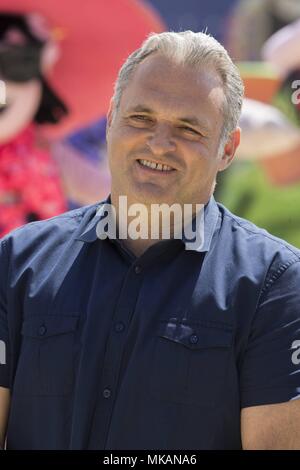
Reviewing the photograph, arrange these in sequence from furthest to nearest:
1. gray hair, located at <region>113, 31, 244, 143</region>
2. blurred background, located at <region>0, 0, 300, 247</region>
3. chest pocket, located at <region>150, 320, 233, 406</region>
Result: blurred background, located at <region>0, 0, 300, 247</region>
gray hair, located at <region>113, 31, 244, 143</region>
chest pocket, located at <region>150, 320, 233, 406</region>

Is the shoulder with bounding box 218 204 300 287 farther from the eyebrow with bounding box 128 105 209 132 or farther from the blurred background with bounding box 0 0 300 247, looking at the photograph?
the blurred background with bounding box 0 0 300 247

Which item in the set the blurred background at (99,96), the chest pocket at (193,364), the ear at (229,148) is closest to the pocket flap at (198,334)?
the chest pocket at (193,364)

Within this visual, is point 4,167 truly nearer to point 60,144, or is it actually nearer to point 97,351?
point 60,144

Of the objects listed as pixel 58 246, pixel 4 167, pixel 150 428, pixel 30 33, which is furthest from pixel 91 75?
pixel 150 428

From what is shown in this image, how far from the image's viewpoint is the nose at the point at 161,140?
1.55m

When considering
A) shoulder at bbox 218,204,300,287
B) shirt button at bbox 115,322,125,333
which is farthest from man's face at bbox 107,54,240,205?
shirt button at bbox 115,322,125,333

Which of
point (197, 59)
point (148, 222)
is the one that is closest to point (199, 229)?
point (148, 222)

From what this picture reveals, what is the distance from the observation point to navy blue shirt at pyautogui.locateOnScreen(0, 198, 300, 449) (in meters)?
1.49

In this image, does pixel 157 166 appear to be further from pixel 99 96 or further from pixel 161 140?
pixel 99 96

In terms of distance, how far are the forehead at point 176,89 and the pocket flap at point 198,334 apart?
40cm

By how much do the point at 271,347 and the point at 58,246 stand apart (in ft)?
1.55

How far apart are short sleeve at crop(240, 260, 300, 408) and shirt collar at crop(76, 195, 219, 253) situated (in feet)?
0.56

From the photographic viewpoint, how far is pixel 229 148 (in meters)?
1.71

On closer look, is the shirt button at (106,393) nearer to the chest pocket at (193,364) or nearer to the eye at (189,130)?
the chest pocket at (193,364)
